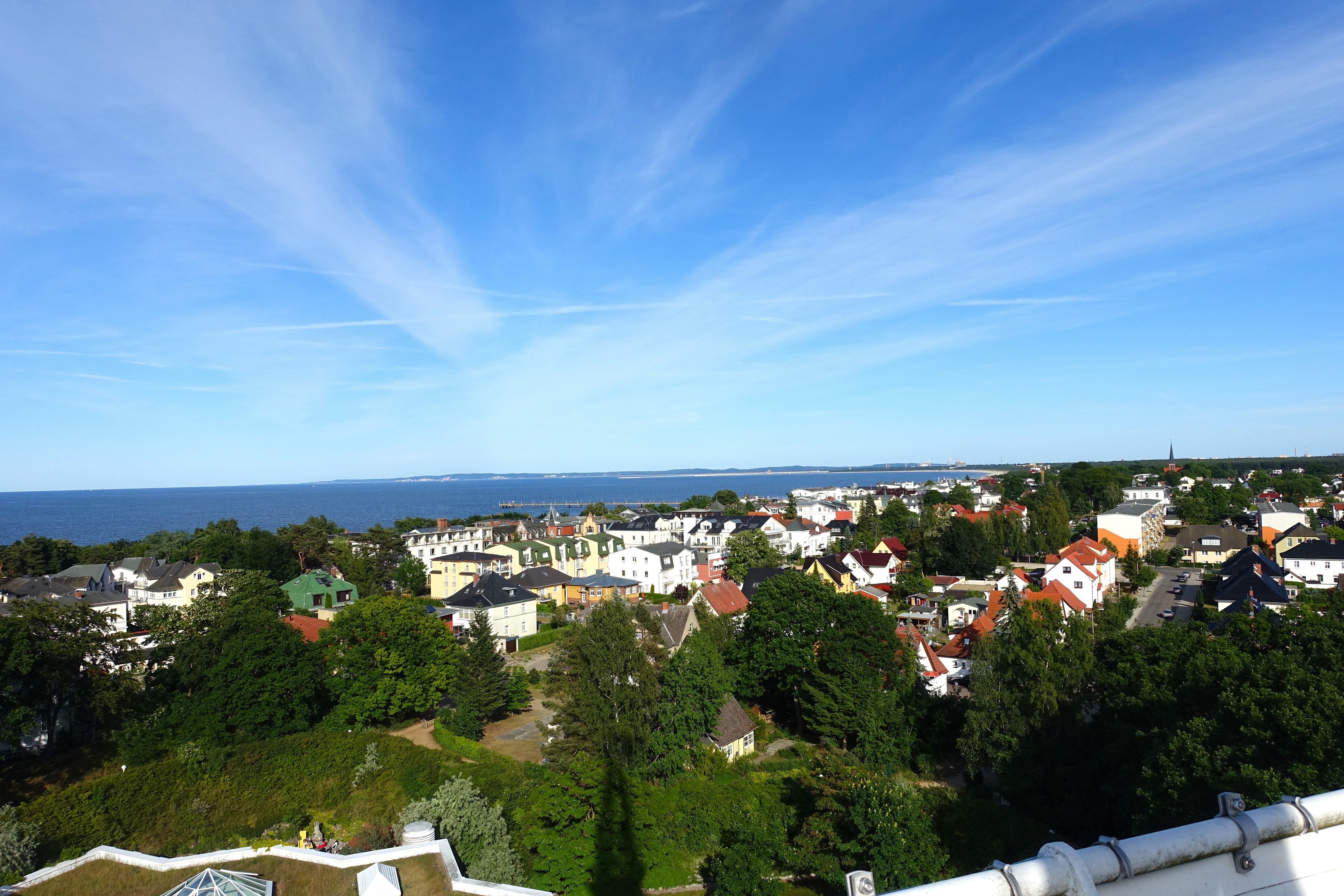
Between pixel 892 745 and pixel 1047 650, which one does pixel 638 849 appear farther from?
pixel 1047 650

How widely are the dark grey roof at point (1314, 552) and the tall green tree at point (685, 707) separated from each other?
43.8 meters

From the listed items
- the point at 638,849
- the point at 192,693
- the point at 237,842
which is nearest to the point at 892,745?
the point at 638,849

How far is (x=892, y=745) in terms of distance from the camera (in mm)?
21641

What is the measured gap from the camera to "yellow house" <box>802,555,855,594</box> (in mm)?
45781

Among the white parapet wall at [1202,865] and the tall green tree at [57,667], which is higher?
the white parapet wall at [1202,865]

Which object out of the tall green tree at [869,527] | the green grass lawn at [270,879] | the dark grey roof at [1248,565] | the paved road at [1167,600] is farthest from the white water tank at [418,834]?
the tall green tree at [869,527]

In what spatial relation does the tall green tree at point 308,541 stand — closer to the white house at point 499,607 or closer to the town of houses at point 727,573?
the town of houses at point 727,573

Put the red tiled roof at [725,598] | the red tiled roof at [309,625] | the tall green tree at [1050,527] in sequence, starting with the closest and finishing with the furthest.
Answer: the red tiled roof at [309,625]
the red tiled roof at [725,598]
the tall green tree at [1050,527]

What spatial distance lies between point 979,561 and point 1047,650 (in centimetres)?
3431

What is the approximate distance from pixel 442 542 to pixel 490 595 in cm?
2936

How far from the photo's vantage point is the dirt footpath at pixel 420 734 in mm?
24078

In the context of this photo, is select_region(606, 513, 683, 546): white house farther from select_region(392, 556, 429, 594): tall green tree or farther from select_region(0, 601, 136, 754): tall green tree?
select_region(0, 601, 136, 754): tall green tree

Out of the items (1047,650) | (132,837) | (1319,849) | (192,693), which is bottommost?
(132,837)

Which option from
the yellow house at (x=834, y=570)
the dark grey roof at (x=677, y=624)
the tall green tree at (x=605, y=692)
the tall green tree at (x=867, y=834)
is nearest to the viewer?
the tall green tree at (x=867, y=834)
